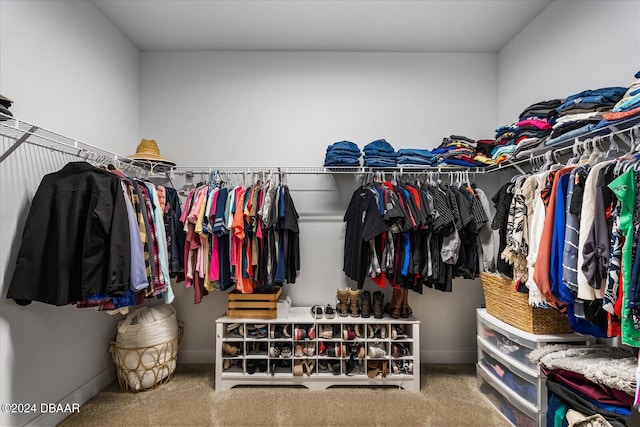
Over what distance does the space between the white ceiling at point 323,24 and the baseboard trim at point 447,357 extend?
2.88 meters

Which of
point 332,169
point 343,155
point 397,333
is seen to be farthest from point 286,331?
point 343,155

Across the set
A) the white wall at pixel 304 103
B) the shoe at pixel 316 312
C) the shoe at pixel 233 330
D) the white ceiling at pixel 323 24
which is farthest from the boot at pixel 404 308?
the white ceiling at pixel 323 24

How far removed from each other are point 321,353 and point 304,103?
2.24 meters

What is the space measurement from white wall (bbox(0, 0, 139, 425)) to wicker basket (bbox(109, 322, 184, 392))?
20 cm

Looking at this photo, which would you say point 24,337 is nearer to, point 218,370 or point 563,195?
point 218,370

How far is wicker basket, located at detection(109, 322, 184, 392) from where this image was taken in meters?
1.99

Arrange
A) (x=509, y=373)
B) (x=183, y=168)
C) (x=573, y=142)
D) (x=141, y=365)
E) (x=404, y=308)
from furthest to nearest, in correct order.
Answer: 1. (x=183, y=168)
2. (x=404, y=308)
3. (x=141, y=365)
4. (x=509, y=373)
5. (x=573, y=142)

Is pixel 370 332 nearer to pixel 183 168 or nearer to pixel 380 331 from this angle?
pixel 380 331

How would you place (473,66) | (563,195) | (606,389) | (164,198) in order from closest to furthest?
(606,389) → (563,195) → (164,198) → (473,66)

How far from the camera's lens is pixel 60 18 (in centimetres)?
179

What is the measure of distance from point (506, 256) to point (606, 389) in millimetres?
735

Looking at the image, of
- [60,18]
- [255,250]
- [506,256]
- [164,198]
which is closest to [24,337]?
[164,198]

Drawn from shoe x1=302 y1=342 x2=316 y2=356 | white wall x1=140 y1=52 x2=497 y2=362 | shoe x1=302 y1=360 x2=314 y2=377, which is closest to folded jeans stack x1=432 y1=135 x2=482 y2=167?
white wall x1=140 y1=52 x2=497 y2=362

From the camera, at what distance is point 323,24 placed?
87.8 inches
